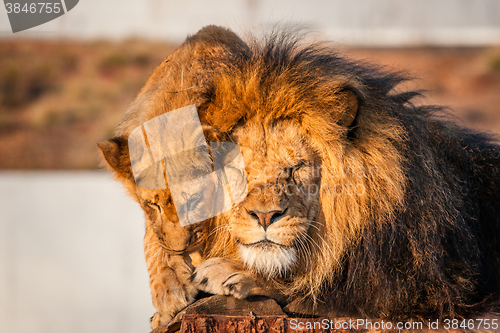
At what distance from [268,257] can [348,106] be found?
826mm

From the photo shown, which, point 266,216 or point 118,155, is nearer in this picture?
point 266,216

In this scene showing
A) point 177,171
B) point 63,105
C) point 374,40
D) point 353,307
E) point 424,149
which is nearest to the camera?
point 177,171

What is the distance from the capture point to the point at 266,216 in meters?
2.07

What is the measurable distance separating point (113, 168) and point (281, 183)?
972 millimetres

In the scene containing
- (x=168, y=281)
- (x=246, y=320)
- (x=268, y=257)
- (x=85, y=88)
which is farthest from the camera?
(x=85, y=88)

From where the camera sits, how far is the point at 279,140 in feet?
7.20

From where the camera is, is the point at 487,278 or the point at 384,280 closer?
the point at 384,280

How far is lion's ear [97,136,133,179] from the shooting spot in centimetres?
241

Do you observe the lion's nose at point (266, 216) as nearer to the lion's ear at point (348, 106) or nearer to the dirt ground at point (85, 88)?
the lion's ear at point (348, 106)

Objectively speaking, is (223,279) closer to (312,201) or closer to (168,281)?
(168,281)

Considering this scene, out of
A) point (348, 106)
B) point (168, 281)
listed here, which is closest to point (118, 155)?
point (168, 281)

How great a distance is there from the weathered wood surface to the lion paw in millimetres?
40

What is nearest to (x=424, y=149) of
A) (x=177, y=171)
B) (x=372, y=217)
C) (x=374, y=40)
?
(x=372, y=217)

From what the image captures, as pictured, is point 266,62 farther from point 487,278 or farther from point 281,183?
point 487,278
